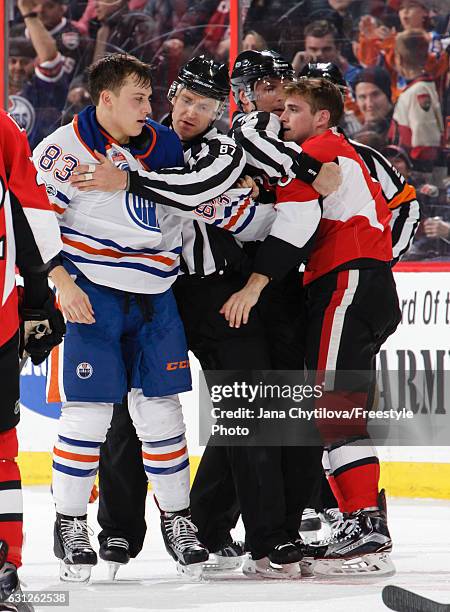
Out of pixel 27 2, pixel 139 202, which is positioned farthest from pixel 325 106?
pixel 27 2

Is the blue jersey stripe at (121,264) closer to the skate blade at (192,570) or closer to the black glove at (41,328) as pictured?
the black glove at (41,328)

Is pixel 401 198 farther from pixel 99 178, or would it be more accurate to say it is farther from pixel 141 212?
pixel 99 178

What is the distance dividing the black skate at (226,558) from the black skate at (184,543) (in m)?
0.22

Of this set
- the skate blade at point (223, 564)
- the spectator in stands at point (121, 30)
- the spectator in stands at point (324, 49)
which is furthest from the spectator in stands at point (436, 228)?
the skate blade at point (223, 564)

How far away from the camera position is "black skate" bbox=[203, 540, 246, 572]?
10.5ft

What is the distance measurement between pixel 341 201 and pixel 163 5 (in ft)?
8.86

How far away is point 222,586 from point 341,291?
30.8 inches

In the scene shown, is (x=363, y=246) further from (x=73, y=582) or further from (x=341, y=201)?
(x=73, y=582)

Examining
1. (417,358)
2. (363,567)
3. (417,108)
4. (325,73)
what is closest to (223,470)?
(363,567)

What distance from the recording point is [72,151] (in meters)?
2.92

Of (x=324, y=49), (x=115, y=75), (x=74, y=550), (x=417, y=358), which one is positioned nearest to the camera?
(x=74, y=550)

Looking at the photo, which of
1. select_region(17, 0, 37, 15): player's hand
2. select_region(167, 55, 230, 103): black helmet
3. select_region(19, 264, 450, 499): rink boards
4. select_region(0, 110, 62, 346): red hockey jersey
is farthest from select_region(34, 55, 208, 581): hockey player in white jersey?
select_region(17, 0, 37, 15): player's hand

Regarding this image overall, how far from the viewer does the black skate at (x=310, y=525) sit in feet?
12.0

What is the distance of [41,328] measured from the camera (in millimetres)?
2521
